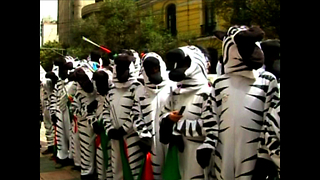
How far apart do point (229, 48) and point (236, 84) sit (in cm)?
30

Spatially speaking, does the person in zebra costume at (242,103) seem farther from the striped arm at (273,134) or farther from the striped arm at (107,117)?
the striped arm at (107,117)

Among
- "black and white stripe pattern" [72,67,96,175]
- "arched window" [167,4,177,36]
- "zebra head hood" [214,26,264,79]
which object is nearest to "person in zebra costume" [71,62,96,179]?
"black and white stripe pattern" [72,67,96,175]

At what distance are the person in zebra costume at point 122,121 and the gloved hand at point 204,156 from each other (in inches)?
65.3

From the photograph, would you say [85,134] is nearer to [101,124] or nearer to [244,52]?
[101,124]

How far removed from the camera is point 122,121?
570 centimetres

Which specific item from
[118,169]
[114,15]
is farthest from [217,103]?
[114,15]

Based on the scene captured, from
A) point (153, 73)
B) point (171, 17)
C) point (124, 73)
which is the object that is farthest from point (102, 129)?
point (171, 17)

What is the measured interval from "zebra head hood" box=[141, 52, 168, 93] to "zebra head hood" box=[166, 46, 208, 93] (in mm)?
505

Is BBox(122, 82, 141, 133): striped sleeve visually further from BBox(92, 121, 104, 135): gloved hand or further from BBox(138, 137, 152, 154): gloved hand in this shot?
BBox(92, 121, 104, 135): gloved hand

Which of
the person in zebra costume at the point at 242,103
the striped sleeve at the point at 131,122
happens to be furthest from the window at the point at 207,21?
the person in zebra costume at the point at 242,103

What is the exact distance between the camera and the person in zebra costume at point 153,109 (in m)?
5.11
